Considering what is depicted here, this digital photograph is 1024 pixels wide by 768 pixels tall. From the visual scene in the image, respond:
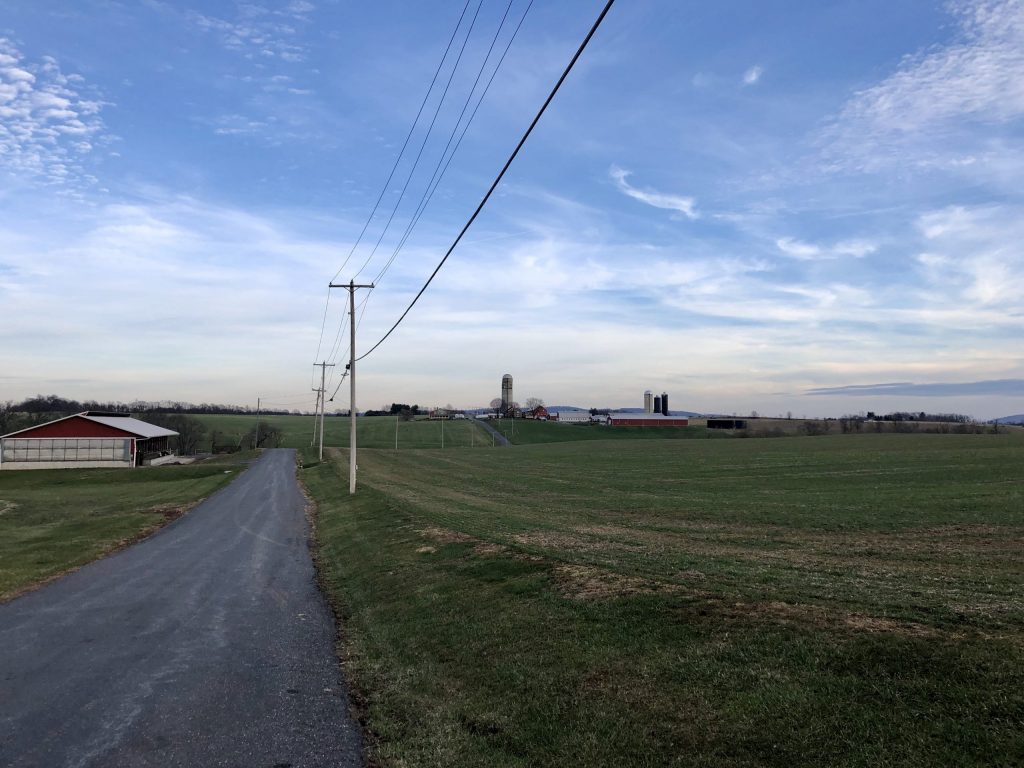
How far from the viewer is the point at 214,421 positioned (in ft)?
636

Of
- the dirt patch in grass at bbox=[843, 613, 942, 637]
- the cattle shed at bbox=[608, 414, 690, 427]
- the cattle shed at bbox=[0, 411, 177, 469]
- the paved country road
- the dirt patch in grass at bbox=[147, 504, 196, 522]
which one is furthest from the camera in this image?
the cattle shed at bbox=[608, 414, 690, 427]

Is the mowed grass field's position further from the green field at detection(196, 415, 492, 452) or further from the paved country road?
the green field at detection(196, 415, 492, 452)

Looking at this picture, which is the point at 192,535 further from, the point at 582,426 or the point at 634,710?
the point at 582,426

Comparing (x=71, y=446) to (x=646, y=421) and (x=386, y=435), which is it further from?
(x=646, y=421)

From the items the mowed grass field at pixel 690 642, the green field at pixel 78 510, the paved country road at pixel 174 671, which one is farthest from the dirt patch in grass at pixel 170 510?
the mowed grass field at pixel 690 642

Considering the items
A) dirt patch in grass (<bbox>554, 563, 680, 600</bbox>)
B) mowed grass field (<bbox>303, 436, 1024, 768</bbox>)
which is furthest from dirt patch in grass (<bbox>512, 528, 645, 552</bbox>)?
dirt patch in grass (<bbox>554, 563, 680, 600</bbox>)

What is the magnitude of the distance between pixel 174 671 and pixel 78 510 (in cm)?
3592

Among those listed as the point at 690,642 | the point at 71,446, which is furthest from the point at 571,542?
the point at 71,446

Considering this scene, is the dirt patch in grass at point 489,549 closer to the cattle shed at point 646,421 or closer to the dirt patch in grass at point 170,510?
the dirt patch in grass at point 170,510

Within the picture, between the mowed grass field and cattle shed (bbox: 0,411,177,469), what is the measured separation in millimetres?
72487

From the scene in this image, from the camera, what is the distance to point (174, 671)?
1051 cm

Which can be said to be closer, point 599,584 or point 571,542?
point 599,584

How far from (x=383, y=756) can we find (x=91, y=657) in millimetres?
6781

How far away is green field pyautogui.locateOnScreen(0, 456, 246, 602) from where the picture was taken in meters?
21.7
